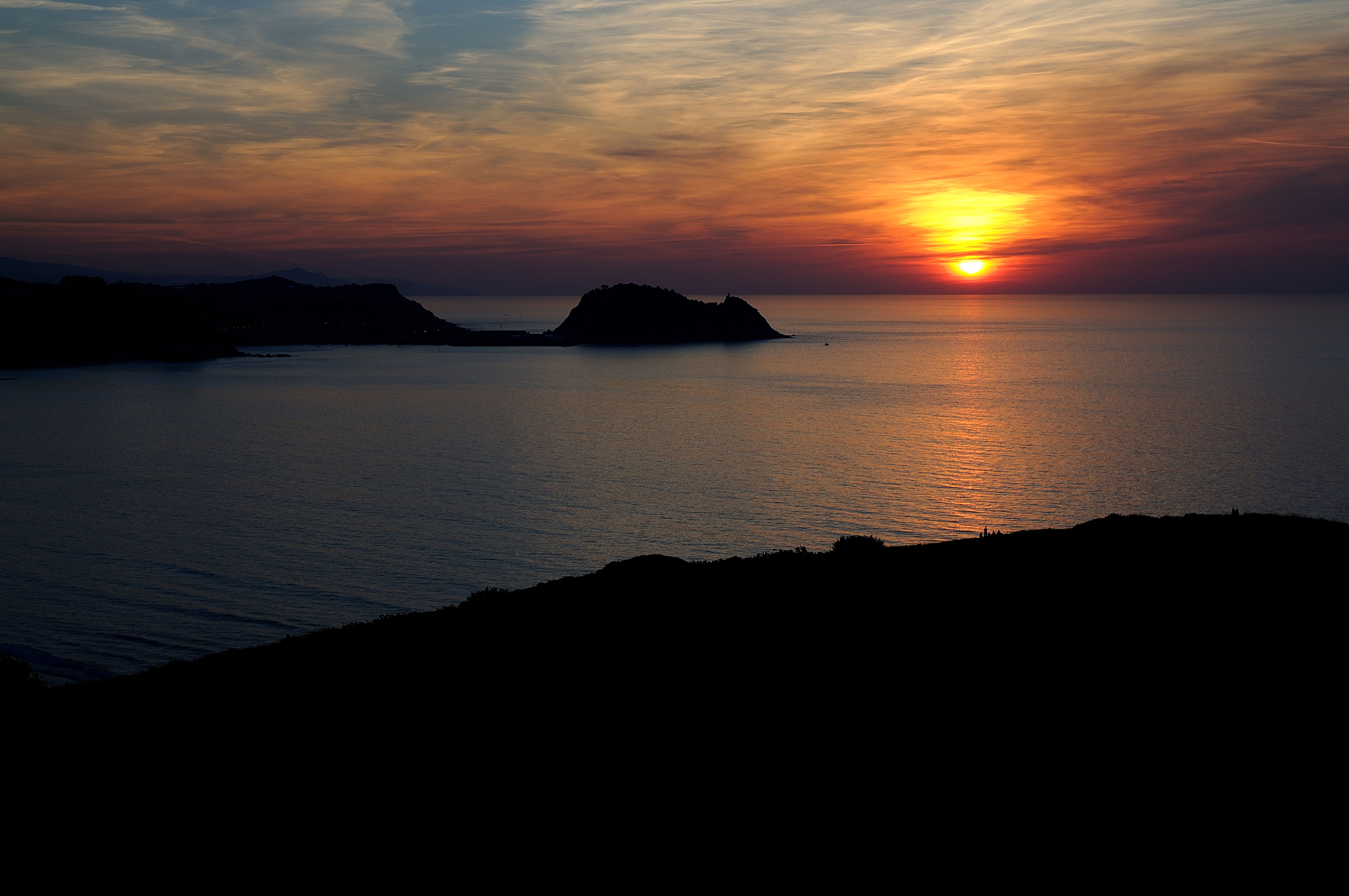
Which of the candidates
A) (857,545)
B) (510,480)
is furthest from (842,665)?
(510,480)

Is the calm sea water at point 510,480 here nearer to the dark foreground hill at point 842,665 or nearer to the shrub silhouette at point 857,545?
the dark foreground hill at point 842,665

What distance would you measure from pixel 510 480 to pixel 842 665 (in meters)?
54.6

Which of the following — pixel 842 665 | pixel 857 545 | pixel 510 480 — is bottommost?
pixel 510 480

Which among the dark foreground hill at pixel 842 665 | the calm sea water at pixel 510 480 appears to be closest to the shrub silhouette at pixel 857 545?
the dark foreground hill at pixel 842 665

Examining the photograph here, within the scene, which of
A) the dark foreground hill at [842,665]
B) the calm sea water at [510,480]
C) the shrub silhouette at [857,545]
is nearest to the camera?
the dark foreground hill at [842,665]

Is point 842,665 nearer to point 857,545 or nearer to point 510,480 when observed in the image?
point 857,545

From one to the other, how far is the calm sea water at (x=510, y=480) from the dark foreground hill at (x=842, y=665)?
17.8 meters

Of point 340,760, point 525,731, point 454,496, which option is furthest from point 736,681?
point 454,496

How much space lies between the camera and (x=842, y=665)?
53.3 feet

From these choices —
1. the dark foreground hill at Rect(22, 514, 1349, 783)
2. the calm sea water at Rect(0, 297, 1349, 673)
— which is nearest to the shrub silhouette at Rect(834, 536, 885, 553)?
the dark foreground hill at Rect(22, 514, 1349, 783)

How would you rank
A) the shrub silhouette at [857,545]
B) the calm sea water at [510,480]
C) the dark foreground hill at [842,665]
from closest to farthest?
the dark foreground hill at [842,665] → the shrub silhouette at [857,545] → the calm sea water at [510,480]

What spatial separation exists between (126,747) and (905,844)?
43.0 feet

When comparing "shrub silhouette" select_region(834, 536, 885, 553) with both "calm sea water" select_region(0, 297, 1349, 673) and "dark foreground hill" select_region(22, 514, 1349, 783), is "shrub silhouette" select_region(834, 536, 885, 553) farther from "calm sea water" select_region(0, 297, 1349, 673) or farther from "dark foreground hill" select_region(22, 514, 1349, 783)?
"calm sea water" select_region(0, 297, 1349, 673)

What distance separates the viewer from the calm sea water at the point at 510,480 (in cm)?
4162
